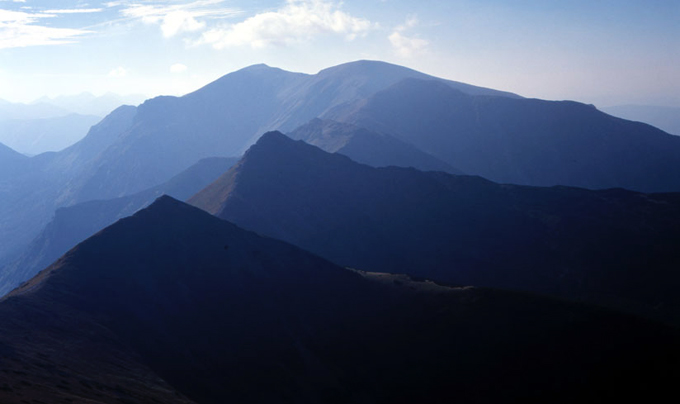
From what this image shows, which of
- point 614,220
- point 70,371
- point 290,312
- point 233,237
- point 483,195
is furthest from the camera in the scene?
point 483,195

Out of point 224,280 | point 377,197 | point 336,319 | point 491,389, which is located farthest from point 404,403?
point 377,197

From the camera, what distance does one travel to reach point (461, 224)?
126062 millimetres

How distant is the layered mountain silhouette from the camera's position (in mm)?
45750

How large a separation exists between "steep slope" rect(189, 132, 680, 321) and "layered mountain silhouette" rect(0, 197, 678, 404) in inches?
1706

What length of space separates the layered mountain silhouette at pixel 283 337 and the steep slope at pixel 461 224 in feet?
142

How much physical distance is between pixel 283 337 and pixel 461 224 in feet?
250

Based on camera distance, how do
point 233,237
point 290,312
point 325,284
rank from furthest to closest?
point 233,237
point 325,284
point 290,312

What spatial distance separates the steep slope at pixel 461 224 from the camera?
10500 cm

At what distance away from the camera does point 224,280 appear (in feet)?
227

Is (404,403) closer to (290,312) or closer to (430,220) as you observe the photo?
(290,312)

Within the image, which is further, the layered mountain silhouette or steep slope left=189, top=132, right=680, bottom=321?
steep slope left=189, top=132, right=680, bottom=321

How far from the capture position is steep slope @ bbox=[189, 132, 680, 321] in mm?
105000

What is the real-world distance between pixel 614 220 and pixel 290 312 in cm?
9382

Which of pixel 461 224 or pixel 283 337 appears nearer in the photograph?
pixel 283 337
